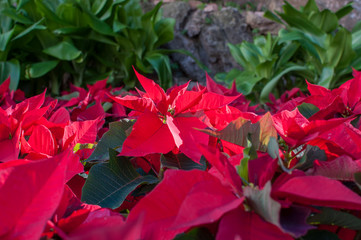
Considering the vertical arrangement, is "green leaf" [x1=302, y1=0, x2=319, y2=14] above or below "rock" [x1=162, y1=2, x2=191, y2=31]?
above

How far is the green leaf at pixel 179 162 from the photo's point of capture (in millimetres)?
430

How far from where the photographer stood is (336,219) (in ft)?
0.96

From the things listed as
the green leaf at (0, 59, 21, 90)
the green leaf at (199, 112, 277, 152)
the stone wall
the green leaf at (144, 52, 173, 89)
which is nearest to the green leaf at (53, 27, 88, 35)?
the green leaf at (0, 59, 21, 90)

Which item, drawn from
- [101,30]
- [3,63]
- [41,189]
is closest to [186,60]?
[101,30]

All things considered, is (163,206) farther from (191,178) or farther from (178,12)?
(178,12)

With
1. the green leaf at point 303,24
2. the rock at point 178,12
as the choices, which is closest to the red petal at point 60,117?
the green leaf at point 303,24

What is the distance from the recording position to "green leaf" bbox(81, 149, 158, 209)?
0.41m

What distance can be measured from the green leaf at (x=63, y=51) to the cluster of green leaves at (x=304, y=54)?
1293 millimetres

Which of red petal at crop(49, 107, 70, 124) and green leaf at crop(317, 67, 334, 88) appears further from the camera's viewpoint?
green leaf at crop(317, 67, 334, 88)

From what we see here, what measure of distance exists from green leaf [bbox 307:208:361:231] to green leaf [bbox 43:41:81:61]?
2395mm

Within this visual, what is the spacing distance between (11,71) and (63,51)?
1.31 feet

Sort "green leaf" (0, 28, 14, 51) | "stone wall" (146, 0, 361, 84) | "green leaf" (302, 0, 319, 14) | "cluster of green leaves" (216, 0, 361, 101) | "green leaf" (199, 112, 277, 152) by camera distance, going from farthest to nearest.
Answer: "stone wall" (146, 0, 361, 84) < "green leaf" (302, 0, 319, 14) < "cluster of green leaves" (216, 0, 361, 101) < "green leaf" (0, 28, 14, 51) < "green leaf" (199, 112, 277, 152)

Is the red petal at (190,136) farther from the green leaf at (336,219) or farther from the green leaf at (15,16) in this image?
the green leaf at (15,16)

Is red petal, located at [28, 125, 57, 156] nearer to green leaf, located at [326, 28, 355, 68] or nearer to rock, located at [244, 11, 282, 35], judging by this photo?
green leaf, located at [326, 28, 355, 68]
